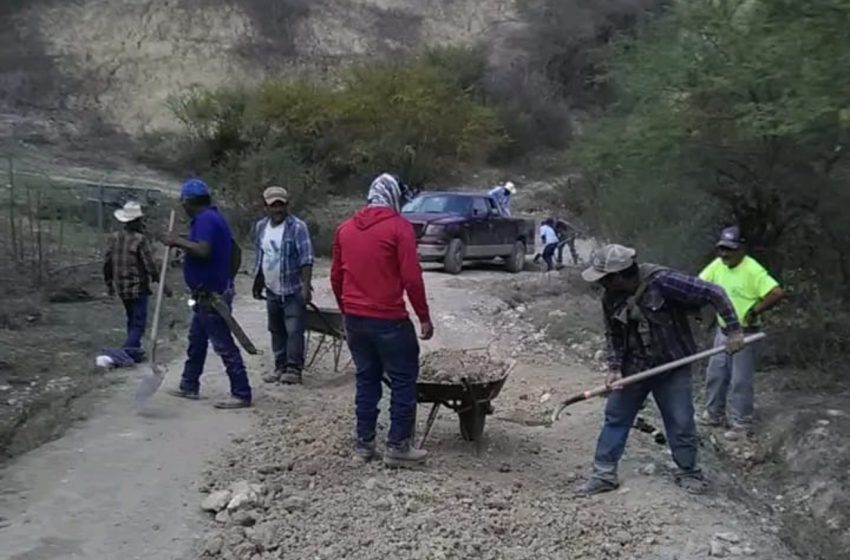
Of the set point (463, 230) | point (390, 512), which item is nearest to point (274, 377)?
point (390, 512)

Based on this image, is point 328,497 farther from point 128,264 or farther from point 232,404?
point 128,264

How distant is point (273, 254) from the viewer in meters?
10.8

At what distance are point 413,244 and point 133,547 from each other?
258 cm

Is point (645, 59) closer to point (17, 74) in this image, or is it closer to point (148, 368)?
point (148, 368)

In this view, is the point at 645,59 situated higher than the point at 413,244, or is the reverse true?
the point at 645,59

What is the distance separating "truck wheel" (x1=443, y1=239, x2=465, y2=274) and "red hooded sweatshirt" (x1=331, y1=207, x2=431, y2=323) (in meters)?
16.4

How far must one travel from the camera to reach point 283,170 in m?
28.6

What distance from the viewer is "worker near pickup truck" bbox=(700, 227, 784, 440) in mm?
9680

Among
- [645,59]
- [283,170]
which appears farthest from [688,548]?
[283,170]

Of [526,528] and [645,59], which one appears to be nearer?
[526,528]

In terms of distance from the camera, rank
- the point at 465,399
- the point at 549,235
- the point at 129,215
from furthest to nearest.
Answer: the point at 549,235 < the point at 129,215 < the point at 465,399

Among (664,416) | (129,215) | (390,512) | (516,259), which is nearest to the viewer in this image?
(390,512)

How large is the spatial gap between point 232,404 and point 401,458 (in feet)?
7.09

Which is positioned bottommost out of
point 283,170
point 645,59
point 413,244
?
point 283,170
